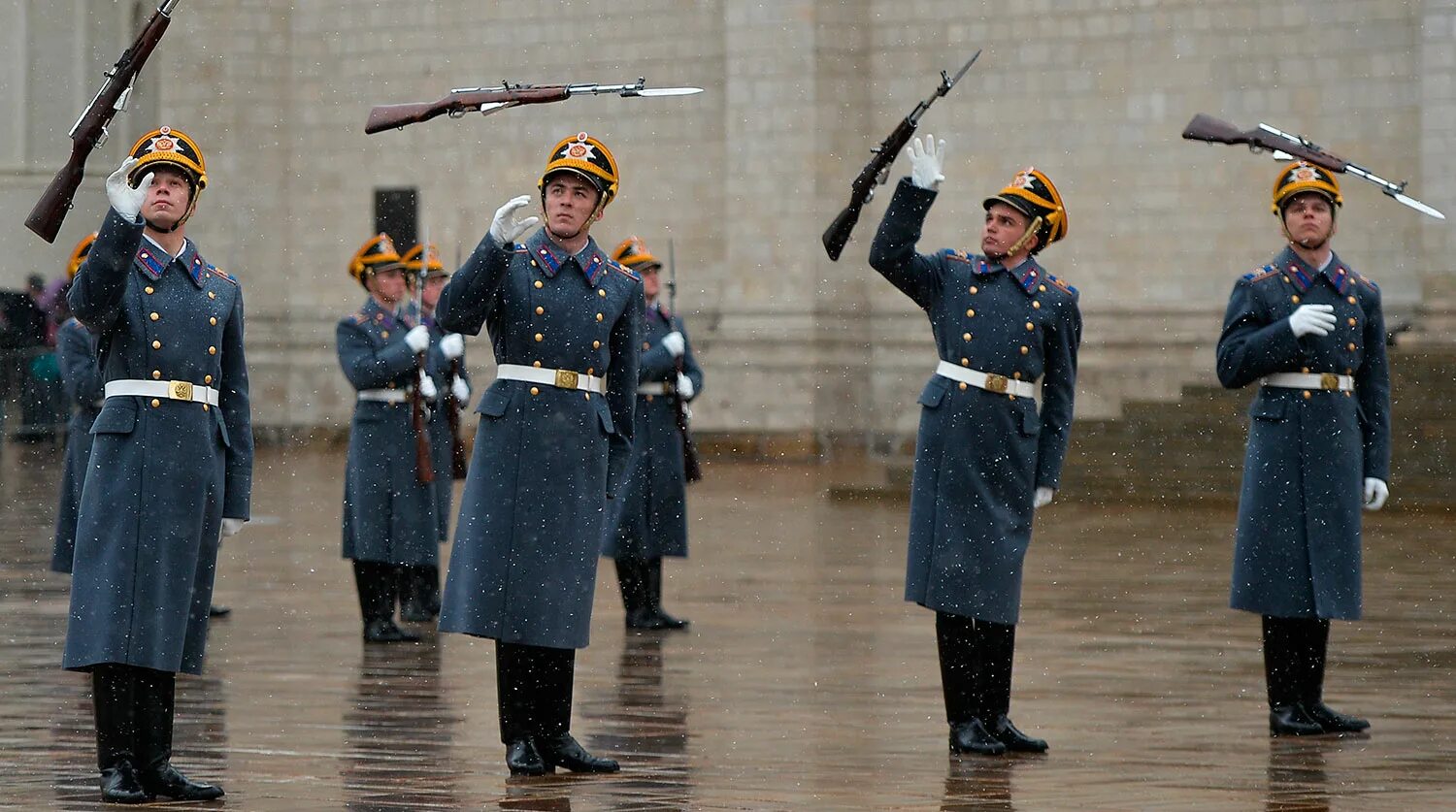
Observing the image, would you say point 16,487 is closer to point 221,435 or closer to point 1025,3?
point 1025,3

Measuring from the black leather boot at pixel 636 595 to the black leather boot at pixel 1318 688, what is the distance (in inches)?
134

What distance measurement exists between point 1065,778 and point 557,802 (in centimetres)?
136

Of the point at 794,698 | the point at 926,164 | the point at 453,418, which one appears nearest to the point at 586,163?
the point at 926,164

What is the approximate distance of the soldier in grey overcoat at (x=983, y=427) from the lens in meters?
6.95

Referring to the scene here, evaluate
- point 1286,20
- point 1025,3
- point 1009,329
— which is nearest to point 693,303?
point 1025,3

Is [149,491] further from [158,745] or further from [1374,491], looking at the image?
[1374,491]

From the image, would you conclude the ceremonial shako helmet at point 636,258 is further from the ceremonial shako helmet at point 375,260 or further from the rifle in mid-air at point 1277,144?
the rifle in mid-air at point 1277,144

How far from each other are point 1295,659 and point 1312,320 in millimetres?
1034

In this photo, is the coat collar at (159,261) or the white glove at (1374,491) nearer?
the coat collar at (159,261)

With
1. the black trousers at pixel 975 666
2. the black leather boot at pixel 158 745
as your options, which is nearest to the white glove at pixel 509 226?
the black leather boot at pixel 158 745

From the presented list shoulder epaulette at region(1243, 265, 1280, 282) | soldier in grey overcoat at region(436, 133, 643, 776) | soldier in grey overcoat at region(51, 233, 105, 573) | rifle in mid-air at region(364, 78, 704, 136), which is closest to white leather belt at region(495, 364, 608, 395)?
soldier in grey overcoat at region(436, 133, 643, 776)

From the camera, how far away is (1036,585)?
1173 cm

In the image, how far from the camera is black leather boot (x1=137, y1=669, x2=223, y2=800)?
589 centimetres

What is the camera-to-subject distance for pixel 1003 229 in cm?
708
